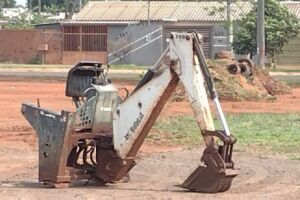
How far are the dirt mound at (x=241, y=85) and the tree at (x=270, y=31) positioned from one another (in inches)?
758

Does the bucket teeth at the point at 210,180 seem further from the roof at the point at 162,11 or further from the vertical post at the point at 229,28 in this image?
the roof at the point at 162,11

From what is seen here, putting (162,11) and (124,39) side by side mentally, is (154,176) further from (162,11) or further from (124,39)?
(162,11)

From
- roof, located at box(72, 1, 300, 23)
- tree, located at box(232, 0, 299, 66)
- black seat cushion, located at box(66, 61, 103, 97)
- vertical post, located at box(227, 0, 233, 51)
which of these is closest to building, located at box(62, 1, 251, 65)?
roof, located at box(72, 1, 300, 23)

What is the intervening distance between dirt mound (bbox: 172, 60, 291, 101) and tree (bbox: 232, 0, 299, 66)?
19258 mm

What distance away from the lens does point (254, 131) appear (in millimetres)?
19734

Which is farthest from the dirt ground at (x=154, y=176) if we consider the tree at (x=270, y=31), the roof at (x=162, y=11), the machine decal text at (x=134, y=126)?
the roof at (x=162, y=11)

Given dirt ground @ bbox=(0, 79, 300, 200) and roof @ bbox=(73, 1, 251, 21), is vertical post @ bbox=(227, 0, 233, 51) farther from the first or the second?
dirt ground @ bbox=(0, 79, 300, 200)

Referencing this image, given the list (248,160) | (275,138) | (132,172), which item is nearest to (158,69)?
(132,172)

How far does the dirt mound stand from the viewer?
103 feet

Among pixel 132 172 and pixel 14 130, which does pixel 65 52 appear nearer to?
pixel 14 130

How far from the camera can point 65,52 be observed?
219 feet

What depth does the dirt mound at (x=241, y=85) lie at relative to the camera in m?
31.5

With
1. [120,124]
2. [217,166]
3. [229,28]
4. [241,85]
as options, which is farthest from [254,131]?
[229,28]

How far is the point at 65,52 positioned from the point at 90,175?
54900mm
